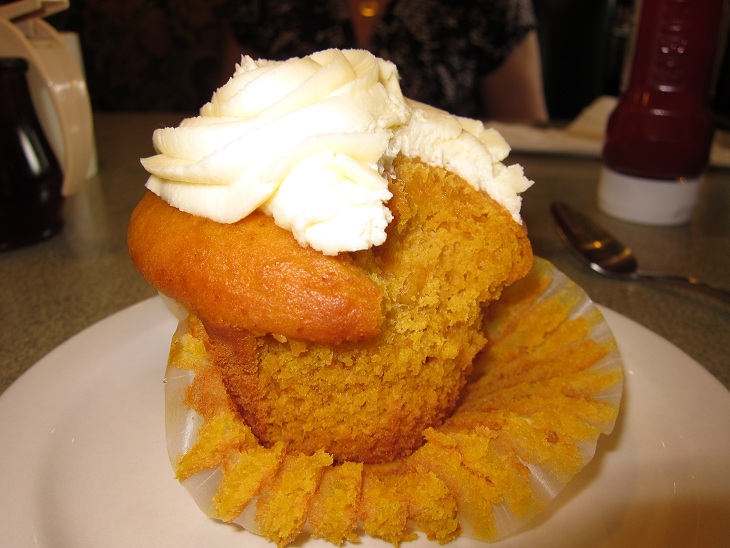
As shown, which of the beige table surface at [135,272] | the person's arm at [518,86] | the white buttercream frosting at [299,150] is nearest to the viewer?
the white buttercream frosting at [299,150]

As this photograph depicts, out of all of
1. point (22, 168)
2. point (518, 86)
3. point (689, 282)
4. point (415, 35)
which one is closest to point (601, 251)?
point (689, 282)

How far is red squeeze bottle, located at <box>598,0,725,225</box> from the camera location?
180cm

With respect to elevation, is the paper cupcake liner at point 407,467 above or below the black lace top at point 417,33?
above

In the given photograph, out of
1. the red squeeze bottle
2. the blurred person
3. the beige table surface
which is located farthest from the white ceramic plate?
the blurred person

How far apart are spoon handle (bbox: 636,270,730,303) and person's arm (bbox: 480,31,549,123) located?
2030 mm

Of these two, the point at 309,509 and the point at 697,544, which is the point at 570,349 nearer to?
the point at 697,544

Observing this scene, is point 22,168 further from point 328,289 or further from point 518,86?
point 518,86

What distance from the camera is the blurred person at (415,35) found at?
10.0ft

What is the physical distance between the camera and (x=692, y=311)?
1534 mm

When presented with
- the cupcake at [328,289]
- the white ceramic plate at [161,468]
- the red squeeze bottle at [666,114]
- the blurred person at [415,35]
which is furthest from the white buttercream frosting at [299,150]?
the blurred person at [415,35]

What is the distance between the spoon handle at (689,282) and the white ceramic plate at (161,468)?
1.50 feet

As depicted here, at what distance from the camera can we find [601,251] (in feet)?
5.75

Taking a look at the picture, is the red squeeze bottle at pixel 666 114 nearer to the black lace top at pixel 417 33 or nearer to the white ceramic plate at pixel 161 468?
the white ceramic plate at pixel 161 468

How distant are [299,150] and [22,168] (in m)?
1.23
